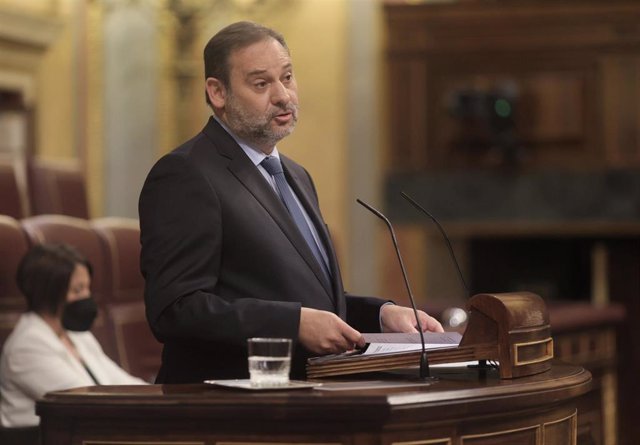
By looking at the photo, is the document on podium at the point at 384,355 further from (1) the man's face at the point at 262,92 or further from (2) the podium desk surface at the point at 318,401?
(1) the man's face at the point at 262,92

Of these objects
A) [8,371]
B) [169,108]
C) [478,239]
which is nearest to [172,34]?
[169,108]

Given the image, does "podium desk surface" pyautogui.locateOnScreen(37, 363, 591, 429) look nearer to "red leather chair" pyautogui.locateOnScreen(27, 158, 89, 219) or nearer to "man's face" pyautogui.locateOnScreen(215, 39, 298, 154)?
"man's face" pyautogui.locateOnScreen(215, 39, 298, 154)

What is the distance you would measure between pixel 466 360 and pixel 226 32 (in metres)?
0.73

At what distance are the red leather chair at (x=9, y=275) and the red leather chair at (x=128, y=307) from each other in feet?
2.18

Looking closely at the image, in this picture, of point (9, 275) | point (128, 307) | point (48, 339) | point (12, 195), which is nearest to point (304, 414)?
point (48, 339)

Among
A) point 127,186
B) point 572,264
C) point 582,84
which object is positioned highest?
point 582,84

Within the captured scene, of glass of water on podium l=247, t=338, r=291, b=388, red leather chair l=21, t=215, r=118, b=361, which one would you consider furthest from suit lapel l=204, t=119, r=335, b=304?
red leather chair l=21, t=215, r=118, b=361

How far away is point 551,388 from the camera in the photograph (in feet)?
7.39

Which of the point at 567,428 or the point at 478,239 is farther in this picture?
the point at 478,239

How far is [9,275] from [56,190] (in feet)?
5.61

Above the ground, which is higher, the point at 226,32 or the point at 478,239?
the point at 226,32

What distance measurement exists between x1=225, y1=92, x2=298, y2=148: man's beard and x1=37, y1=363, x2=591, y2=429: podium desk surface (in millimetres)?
476

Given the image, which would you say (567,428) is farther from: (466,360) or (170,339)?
(170,339)

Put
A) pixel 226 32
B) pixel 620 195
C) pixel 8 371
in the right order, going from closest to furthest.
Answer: pixel 226 32 < pixel 8 371 < pixel 620 195
